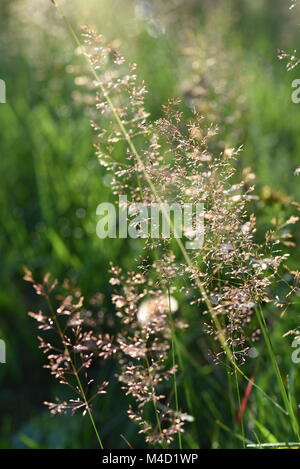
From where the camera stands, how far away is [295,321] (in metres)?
1.69

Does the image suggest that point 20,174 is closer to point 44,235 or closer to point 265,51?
point 44,235

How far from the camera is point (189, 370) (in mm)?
1708

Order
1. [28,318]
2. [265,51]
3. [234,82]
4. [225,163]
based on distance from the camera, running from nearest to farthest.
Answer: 1. [225,163]
2. [28,318]
3. [234,82]
4. [265,51]

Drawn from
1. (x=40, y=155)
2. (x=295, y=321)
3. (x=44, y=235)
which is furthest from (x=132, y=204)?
(x=40, y=155)

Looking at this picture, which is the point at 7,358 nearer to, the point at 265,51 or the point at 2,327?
the point at 2,327

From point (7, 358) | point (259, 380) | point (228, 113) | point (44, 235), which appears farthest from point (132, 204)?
point (228, 113)

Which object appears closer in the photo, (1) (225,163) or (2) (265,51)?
(1) (225,163)

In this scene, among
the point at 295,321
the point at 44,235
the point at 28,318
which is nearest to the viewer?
the point at 295,321

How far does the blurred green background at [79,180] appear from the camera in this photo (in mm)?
1612

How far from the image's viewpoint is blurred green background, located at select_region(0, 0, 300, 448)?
1612 mm

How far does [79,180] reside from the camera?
238cm
